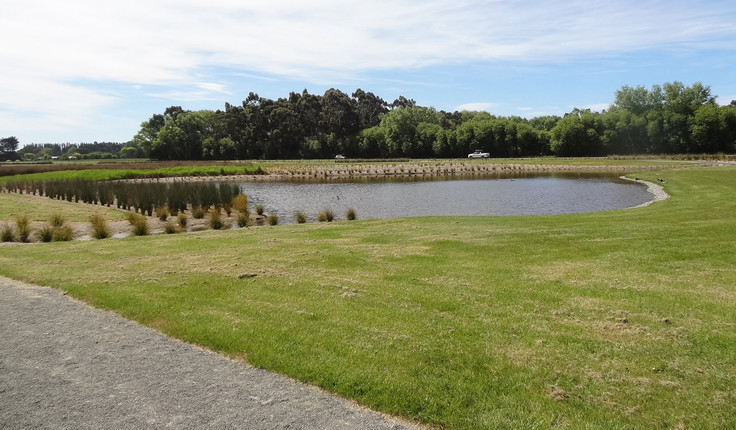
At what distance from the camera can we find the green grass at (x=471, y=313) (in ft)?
15.9

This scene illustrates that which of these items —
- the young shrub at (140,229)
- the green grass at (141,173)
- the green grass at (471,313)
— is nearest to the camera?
the green grass at (471,313)

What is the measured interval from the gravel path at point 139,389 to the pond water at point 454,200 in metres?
18.3

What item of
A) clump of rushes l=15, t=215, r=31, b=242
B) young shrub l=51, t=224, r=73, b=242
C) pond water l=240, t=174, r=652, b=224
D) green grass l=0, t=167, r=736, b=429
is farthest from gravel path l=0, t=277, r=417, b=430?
pond water l=240, t=174, r=652, b=224

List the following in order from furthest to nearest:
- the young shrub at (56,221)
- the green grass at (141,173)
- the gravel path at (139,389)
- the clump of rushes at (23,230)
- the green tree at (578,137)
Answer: the green tree at (578,137) → the green grass at (141,173) → the young shrub at (56,221) → the clump of rushes at (23,230) → the gravel path at (139,389)

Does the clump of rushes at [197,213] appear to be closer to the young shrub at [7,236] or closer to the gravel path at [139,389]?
the young shrub at [7,236]

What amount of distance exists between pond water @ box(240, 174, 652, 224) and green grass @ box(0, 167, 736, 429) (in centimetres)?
1305

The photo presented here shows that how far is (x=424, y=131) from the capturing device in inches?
4171

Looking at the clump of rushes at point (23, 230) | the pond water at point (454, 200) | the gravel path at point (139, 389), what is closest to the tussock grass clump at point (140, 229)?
the clump of rushes at point (23, 230)

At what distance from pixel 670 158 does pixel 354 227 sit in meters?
68.4

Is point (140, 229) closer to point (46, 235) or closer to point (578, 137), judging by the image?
point (46, 235)

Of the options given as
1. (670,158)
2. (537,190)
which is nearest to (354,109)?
(670,158)

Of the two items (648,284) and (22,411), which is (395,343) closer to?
(22,411)

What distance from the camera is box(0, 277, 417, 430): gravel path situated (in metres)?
4.57

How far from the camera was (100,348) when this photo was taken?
6.24 m
